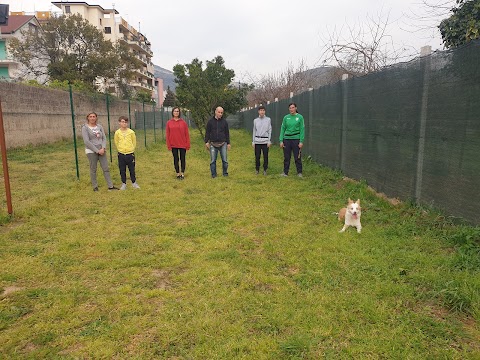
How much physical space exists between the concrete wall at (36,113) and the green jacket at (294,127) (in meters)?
7.03

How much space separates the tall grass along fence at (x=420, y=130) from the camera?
12.1 ft

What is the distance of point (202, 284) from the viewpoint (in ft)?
9.77

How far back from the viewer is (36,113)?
13742mm

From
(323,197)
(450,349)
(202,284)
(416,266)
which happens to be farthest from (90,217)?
(450,349)

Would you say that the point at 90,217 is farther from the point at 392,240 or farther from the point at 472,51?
the point at 472,51

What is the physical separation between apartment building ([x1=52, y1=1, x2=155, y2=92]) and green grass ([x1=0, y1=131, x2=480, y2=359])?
143ft

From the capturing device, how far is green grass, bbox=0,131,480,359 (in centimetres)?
222

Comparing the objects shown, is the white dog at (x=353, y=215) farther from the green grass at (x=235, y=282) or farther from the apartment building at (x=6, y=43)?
the apartment building at (x=6, y=43)

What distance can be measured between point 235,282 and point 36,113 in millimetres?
13758

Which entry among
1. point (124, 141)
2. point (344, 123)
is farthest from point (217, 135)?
point (344, 123)

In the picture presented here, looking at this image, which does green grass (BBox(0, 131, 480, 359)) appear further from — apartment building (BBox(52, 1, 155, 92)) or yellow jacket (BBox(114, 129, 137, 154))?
apartment building (BBox(52, 1, 155, 92))

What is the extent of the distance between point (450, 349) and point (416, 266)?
114 cm

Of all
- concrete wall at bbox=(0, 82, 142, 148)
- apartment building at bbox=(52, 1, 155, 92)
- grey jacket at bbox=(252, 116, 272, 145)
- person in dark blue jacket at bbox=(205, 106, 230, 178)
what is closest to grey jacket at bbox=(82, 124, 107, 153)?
person in dark blue jacket at bbox=(205, 106, 230, 178)

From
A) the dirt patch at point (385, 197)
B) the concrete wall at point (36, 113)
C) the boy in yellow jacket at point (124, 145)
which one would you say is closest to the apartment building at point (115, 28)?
the concrete wall at point (36, 113)
